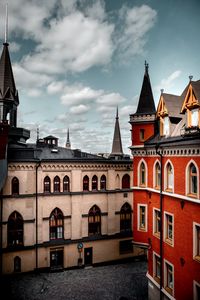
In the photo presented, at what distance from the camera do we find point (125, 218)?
3172cm

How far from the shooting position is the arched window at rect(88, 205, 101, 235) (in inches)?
1177

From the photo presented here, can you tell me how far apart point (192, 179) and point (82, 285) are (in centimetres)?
1666

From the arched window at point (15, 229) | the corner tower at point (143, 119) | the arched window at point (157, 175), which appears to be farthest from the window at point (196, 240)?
the arched window at point (15, 229)

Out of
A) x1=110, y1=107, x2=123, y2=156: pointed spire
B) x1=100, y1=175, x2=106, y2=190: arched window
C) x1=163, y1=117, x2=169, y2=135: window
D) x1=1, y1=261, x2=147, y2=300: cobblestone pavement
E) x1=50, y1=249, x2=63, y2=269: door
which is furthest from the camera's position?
x1=110, y1=107, x2=123, y2=156: pointed spire

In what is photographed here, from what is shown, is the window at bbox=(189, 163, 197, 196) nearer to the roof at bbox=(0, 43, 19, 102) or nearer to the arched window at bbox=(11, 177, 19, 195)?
the arched window at bbox=(11, 177, 19, 195)

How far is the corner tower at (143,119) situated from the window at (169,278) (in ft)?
32.1

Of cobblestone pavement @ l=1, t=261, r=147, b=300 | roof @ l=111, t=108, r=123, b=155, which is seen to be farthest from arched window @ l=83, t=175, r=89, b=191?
roof @ l=111, t=108, r=123, b=155

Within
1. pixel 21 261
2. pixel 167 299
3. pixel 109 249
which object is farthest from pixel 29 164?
pixel 167 299

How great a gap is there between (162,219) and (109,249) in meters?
14.5

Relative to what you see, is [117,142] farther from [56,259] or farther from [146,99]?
[56,259]

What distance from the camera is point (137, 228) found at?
2141 centimetres

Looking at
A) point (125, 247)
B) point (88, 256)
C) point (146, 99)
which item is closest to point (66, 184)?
point (88, 256)

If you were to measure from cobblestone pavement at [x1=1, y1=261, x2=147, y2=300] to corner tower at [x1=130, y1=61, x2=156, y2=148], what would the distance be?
45.7 feet

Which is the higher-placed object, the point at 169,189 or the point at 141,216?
the point at 169,189
